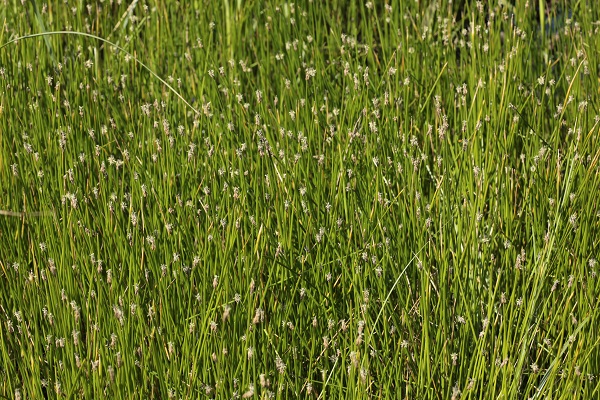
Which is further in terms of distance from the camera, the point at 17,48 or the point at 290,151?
the point at 17,48

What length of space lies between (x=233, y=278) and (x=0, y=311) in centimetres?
73

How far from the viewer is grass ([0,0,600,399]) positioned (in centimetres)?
217

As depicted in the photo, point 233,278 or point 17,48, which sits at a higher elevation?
point 17,48

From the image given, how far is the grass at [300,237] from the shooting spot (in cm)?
217

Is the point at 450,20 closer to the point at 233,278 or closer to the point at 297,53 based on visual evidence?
the point at 297,53

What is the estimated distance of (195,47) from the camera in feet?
11.9

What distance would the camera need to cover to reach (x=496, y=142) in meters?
2.76

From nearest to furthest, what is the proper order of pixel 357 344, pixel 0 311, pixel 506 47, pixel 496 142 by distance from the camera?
pixel 357 344, pixel 0 311, pixel 496 142, pixel 506 47

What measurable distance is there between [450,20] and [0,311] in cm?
231

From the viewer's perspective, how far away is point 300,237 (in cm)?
256

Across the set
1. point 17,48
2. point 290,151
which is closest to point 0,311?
point 290,151

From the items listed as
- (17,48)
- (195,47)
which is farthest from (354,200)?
(17,48)

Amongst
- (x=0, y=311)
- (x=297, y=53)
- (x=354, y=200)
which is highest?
(x=297, y=53)

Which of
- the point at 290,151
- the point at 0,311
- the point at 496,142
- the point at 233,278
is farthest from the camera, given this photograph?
the point at 290,151
